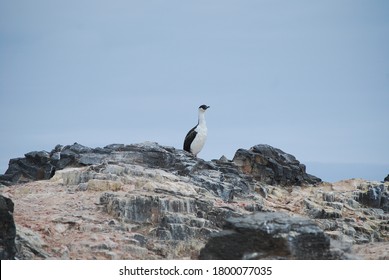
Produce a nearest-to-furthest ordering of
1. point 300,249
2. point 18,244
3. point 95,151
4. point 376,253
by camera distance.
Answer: point 300,249
point 18,244
point 376,253
point 95,151

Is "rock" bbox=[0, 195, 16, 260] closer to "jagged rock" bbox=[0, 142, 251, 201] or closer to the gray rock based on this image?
"jagged rock" bbox=[0, 142, 251, 201]

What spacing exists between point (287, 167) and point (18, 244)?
19.1m

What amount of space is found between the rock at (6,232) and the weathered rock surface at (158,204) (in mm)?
1123

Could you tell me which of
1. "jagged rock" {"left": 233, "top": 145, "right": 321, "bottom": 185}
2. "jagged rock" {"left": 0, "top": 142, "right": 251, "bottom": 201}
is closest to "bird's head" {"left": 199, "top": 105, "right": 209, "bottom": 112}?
"jagged rock" {"left": 233, "top": 145, "right": 321, "bottom": 185}

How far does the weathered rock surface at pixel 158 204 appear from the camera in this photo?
23328mm

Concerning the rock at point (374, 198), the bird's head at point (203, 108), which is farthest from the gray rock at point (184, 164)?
the rock at point (374, 198)

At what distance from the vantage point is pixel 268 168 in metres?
37.4

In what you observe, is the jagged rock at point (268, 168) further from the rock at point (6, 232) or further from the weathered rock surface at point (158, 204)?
the rock at point (6, 232)

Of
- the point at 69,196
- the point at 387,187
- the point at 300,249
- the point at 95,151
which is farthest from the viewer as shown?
the point at 387,187

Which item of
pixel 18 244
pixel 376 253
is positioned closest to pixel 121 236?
pixel 18 244

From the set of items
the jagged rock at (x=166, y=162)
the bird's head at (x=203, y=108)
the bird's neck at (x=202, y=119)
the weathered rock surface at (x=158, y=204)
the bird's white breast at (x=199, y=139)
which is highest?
the bird's head at (x=203, y=108)

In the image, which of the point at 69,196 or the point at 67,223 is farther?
the point at 69,196

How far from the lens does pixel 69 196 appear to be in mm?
28016
